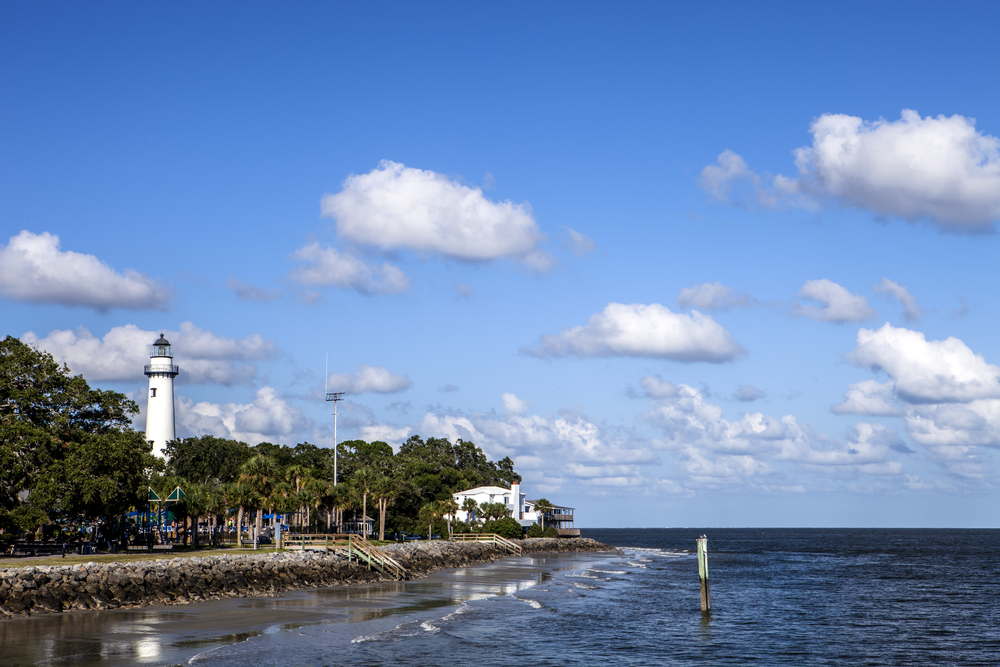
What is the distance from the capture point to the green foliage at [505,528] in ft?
340

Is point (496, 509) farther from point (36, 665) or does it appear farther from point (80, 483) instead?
point (36, 665)

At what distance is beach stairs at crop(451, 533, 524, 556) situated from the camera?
3718 inches

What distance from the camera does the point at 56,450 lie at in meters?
50.1

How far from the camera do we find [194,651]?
2698 cm

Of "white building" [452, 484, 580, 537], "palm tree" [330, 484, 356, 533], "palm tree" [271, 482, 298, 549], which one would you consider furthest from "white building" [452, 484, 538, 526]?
"palm tree" [271, 482, 298, 549]

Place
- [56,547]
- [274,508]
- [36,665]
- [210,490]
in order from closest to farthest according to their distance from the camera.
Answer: [36,665]
[56,547]
[274,508]
[210,490]

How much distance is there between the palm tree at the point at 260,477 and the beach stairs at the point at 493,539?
31395mm

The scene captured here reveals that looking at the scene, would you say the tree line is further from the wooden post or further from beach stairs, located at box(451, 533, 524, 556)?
the wooden post

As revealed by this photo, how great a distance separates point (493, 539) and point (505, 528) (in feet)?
24.7

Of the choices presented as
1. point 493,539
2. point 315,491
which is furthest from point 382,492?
point 493,539

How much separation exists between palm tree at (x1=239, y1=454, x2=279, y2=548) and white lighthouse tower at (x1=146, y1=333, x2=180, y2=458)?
22.6 meters

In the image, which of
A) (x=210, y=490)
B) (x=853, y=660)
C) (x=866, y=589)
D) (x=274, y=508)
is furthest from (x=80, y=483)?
(x=866, y=589)

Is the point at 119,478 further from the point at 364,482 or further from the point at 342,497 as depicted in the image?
the point at 364,482

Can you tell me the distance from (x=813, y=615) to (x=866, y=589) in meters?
19.0
